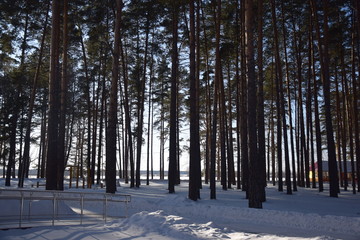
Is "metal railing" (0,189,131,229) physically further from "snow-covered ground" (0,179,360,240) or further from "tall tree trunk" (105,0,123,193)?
"tall tree trunk" (105,0,123,193)

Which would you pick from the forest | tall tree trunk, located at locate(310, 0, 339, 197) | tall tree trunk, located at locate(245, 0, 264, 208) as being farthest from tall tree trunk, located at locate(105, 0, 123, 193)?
tall tree trunk, located at locate(310, 0, 339, 197)

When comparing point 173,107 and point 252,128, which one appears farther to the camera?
point 173,107

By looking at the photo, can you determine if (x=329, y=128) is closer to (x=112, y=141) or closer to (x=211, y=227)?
(x=112, y=141)

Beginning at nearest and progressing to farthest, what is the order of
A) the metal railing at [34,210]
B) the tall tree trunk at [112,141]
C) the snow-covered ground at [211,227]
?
1. the snow-covered ground at [211,227]
2. the metal railing at [34,210]
3. the tall tree trunk at [112,141]

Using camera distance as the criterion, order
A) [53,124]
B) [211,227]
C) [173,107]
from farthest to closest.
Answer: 1. [173,107]
2. [53,124]
3. [211,227]

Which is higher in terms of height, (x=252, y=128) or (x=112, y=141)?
(x=252, y=128)

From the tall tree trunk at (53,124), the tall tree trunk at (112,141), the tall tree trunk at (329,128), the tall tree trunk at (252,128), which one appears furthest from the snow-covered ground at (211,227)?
the tall tree trunk at (329,128)

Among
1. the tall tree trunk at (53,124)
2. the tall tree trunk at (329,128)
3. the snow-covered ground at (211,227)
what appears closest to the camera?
the snow-covered ground at (211,227)

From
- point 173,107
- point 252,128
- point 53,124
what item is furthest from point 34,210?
point 173,107

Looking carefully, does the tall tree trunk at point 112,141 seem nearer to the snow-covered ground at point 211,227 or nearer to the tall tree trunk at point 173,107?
the snow-covered ground at point 211,227

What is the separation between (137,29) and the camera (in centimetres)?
2395

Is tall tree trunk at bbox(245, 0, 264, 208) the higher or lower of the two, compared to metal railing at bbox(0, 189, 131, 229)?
higher

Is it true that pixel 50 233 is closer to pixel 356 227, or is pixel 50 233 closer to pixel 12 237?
pixel 12 237

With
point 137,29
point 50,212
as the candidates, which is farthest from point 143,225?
point 137,29
